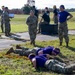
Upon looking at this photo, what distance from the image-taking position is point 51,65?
839cm

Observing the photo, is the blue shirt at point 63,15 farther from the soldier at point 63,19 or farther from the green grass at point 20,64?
the green grass at point 20,64

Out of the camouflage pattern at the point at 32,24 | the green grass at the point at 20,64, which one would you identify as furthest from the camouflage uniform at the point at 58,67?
the camouflage pattern at the point at 32,24

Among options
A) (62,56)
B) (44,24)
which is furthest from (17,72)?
(44,24)

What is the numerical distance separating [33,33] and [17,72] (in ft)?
20.8

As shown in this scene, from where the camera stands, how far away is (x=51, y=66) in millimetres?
8398

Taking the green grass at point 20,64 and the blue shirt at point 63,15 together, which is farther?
the blue shirt at point 63,15

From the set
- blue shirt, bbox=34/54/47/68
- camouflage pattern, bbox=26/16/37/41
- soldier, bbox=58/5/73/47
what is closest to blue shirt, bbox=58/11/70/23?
soldier, bbox=58/5/73/47

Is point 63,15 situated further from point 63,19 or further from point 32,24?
point 32,24

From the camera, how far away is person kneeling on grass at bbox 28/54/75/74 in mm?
8094

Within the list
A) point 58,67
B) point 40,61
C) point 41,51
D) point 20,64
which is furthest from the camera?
point 41,51

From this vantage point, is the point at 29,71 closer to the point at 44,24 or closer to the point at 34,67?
the point at 34,67

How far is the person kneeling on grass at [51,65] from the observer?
26.6ft

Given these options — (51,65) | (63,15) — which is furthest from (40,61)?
(63,15)

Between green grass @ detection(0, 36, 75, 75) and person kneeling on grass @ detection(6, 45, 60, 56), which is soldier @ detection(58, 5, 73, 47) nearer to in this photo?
green grass @ detection(0, 36, 75, 75)
